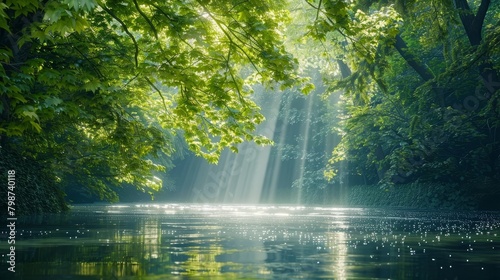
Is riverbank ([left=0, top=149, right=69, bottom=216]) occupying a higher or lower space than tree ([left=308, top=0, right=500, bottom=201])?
lower

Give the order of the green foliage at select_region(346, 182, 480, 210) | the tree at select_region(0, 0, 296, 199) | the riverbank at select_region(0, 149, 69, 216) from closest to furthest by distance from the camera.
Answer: the tree at select_region(0, 0, 296, 199) < the riverbank at select_region(0, 149, 69, 216) < the green foliage at select_region(346, 182, 480, 210)

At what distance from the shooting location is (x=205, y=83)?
42.9ft

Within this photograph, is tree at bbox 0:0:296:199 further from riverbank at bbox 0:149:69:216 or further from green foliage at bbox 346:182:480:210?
green foliage at bbox 346:182:480:210

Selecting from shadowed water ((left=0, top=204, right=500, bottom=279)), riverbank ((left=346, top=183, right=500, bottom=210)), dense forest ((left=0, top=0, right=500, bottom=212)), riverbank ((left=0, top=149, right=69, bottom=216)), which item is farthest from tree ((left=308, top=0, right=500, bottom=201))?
riverbank ((left=0, top=149, right=69, bottom=216))

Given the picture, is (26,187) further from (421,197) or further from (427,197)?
(421,197)

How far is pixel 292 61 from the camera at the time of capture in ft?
40.1

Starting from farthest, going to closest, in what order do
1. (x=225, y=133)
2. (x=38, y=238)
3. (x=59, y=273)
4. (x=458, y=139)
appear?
(x=458, y=139) → (x=225, y=133) → (x=38, y=238) → (x=59, y=273)

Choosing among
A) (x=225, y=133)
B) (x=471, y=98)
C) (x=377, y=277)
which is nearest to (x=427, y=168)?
(x=471, y=98)

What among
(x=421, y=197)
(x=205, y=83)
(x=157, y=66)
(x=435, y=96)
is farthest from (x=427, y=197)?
(x=157, y=66)

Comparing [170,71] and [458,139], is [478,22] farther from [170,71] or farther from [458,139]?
[170,71]

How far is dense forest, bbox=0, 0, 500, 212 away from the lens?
433 inches

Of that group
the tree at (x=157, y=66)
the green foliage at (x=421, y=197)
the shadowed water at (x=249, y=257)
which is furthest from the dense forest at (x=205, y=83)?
the shadowed water at (x=249, y=257)

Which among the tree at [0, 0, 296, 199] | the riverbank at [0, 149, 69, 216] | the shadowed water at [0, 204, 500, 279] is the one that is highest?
the tree at [0, 0, 296, 199]

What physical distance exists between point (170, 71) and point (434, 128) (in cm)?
1767
